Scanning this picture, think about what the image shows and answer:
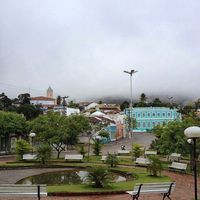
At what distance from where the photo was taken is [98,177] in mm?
17312

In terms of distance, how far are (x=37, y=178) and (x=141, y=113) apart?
3601 inches

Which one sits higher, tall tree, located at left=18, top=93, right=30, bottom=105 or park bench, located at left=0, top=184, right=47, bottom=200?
tall tree, located at left=18, top=93, right=30, bottom=105

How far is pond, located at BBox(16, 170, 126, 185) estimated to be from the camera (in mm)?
20922

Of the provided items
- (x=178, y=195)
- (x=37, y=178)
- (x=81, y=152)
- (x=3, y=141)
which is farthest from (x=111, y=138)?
(x=178, y=195)

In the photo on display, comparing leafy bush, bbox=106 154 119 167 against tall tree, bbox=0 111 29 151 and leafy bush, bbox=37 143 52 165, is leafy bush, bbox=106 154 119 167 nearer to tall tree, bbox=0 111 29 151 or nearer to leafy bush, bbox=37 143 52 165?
leafy bush, bbox=37 143 52 165

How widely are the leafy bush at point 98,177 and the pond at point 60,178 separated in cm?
287

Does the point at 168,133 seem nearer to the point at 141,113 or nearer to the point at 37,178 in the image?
the point at 37,178

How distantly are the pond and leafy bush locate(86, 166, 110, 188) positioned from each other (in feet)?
9.41

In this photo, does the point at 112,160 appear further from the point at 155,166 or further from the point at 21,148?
the point at 21,148

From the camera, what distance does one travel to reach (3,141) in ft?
162

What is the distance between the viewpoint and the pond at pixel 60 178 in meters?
20.9

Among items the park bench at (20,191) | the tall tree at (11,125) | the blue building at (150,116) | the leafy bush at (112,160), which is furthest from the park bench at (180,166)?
the blue building at (150,116)

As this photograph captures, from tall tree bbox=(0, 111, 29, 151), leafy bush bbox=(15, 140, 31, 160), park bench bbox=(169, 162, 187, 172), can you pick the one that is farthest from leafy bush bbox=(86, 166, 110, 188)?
tall tree bbox=(0, 111, 29, 151)

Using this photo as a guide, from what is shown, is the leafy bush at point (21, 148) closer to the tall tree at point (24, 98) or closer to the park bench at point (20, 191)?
the park bench at point (20, 191)
